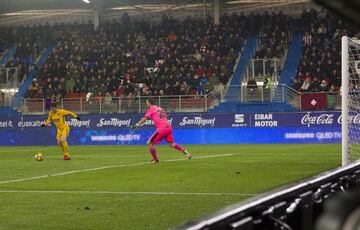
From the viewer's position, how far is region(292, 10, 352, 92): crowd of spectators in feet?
111

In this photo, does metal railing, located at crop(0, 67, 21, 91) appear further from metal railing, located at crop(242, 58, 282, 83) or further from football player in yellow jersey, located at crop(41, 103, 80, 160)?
football player in yellow jersey, located at crop(41, 103, 80, 160)

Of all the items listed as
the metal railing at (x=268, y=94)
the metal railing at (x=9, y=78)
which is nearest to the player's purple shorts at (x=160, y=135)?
the metal railing at (x=268, y=94)

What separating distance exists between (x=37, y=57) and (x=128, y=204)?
131ft

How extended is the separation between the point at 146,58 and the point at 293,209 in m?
39.1

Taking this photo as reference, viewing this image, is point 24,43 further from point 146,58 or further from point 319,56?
point 319,56

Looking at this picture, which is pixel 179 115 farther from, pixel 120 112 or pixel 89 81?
pixel 89 81

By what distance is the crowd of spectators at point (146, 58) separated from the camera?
38625mm

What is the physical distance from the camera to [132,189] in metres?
11.6

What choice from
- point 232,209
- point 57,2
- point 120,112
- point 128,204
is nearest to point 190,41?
point 120,112

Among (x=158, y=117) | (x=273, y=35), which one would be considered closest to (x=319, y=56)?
(x=273, y=35)

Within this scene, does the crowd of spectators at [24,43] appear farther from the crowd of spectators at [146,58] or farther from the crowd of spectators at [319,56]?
the crowd of spectators at [319,56]

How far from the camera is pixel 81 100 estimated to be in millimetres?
35750

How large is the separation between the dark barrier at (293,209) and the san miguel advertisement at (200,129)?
26.2m

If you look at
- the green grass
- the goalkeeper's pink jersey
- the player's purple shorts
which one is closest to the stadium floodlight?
the green grass
